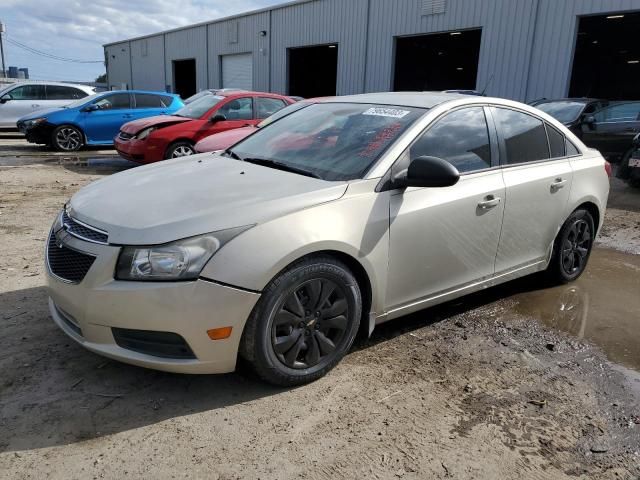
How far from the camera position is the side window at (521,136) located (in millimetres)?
3982

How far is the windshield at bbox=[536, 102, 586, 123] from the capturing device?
38.0ft

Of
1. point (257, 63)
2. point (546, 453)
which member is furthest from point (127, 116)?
point (257, 63)

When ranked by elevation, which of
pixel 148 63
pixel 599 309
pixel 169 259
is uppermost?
pixel 148 63

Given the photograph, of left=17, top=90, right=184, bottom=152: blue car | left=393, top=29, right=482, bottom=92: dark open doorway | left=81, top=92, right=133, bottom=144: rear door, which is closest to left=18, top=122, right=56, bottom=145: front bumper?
left=17, top=90, right=184, bottom=152: blue car

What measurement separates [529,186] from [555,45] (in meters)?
12.9

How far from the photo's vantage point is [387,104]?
3783 millimetres

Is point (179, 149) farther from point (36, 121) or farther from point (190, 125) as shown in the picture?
point (36, 121)

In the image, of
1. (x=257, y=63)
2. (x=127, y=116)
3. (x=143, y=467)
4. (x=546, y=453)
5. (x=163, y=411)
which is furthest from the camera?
(x=257, y=63)

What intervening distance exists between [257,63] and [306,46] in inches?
153

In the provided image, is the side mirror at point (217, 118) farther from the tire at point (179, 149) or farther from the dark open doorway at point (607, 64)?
the dark open doorway at point (607, 64)

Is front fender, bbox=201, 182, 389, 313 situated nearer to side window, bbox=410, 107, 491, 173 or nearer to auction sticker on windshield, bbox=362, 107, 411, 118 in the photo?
side window, bbox=410, 107, 491, 173

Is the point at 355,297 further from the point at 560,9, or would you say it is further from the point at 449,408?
the point at 560,9

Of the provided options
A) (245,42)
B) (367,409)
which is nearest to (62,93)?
(245,42)

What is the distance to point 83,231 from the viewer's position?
285 centimetres
